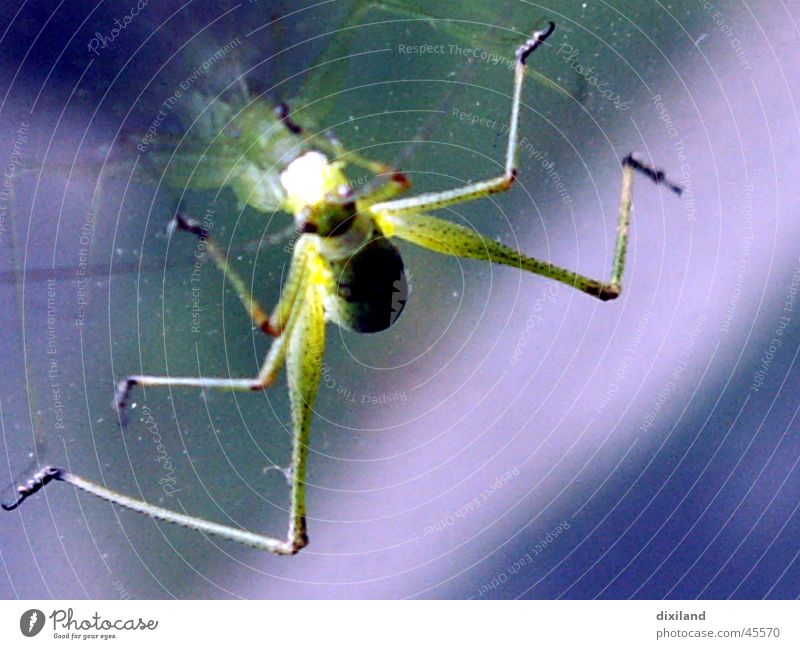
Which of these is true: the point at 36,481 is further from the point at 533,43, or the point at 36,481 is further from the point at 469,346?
the point at 533,43

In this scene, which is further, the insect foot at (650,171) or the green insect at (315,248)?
the insect foot at (650,171)

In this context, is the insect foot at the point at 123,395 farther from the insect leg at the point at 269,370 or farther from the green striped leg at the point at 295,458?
the green striped leg at the point at 295,458

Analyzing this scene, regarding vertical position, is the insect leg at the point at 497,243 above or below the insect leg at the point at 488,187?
below

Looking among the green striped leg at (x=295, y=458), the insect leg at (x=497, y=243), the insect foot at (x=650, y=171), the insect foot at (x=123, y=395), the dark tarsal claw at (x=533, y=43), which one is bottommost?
the green striped leg at (x=295, y=458)

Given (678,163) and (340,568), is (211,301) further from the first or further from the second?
(678,163)

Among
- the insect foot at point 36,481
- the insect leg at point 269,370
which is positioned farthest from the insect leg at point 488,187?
the insect foot at point 36,481

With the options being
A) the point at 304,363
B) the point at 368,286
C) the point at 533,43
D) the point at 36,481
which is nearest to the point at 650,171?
the point at 533,43

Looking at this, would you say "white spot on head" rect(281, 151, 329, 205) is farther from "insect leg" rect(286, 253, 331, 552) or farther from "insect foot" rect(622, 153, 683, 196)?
"insect foot" rect(622, 153, 683, 196)

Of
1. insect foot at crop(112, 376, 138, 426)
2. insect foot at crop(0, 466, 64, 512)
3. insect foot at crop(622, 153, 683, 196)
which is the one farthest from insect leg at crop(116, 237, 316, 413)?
insect foot at crop(622, 153, 683, 196)
